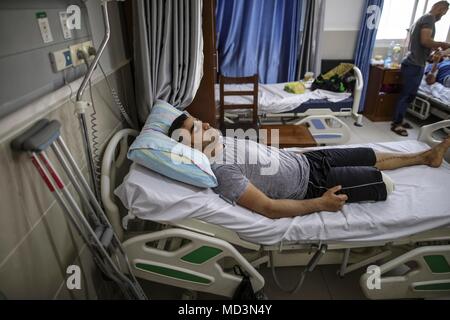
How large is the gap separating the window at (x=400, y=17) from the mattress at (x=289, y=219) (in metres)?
3.61

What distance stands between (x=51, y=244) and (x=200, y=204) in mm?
541

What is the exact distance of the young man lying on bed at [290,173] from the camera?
1293 millimetres

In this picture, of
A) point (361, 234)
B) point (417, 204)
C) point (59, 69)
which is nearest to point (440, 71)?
point (417, 204)

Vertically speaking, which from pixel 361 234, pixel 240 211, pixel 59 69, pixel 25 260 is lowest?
pixel 361 234

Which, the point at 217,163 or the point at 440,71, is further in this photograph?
the point at 440,71

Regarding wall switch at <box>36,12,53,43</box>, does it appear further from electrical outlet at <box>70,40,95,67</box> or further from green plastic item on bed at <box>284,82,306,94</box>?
green plastic item on bed at <box>284,82,306,94</box>

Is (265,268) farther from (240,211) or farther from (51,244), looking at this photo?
(51,244)

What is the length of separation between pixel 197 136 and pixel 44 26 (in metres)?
0.78

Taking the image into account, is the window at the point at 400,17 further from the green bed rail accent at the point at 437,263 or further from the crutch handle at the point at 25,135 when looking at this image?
the crutch handle at the point at 25,135

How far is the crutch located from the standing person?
355cm

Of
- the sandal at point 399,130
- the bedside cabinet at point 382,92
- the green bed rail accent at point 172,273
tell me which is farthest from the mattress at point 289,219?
the bedside cabinet at point 382,92

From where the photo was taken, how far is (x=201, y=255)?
1216mm

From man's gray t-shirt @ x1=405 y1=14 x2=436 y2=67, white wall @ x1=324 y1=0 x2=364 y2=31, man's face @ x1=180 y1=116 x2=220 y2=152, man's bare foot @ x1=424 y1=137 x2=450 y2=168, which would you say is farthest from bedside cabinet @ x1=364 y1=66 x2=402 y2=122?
man's face @ x1=180 y1=116 x2=220 y2=152

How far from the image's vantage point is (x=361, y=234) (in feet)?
4.19
